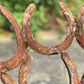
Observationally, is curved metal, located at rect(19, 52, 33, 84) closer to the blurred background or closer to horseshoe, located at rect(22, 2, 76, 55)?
horseshoe, located at rect(22, 2, 76, 55)

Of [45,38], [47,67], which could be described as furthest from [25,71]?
[45,38]

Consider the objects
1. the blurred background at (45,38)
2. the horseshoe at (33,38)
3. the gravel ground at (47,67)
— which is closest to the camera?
the horseshoe at (33,38)

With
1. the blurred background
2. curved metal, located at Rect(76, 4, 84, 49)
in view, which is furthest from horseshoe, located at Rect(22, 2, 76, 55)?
the blurred background

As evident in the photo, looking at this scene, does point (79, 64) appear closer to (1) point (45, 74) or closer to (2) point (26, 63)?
(1) point (45, 74)

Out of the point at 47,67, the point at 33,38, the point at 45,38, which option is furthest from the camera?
the point at 45,38

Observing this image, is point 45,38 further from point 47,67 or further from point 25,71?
point 25,71

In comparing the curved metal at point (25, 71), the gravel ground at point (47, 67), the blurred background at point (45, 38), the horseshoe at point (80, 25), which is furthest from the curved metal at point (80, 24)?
the gravel ground at point (47, 67)

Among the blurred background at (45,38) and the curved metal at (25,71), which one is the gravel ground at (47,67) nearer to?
the blurred background at (45,38)
